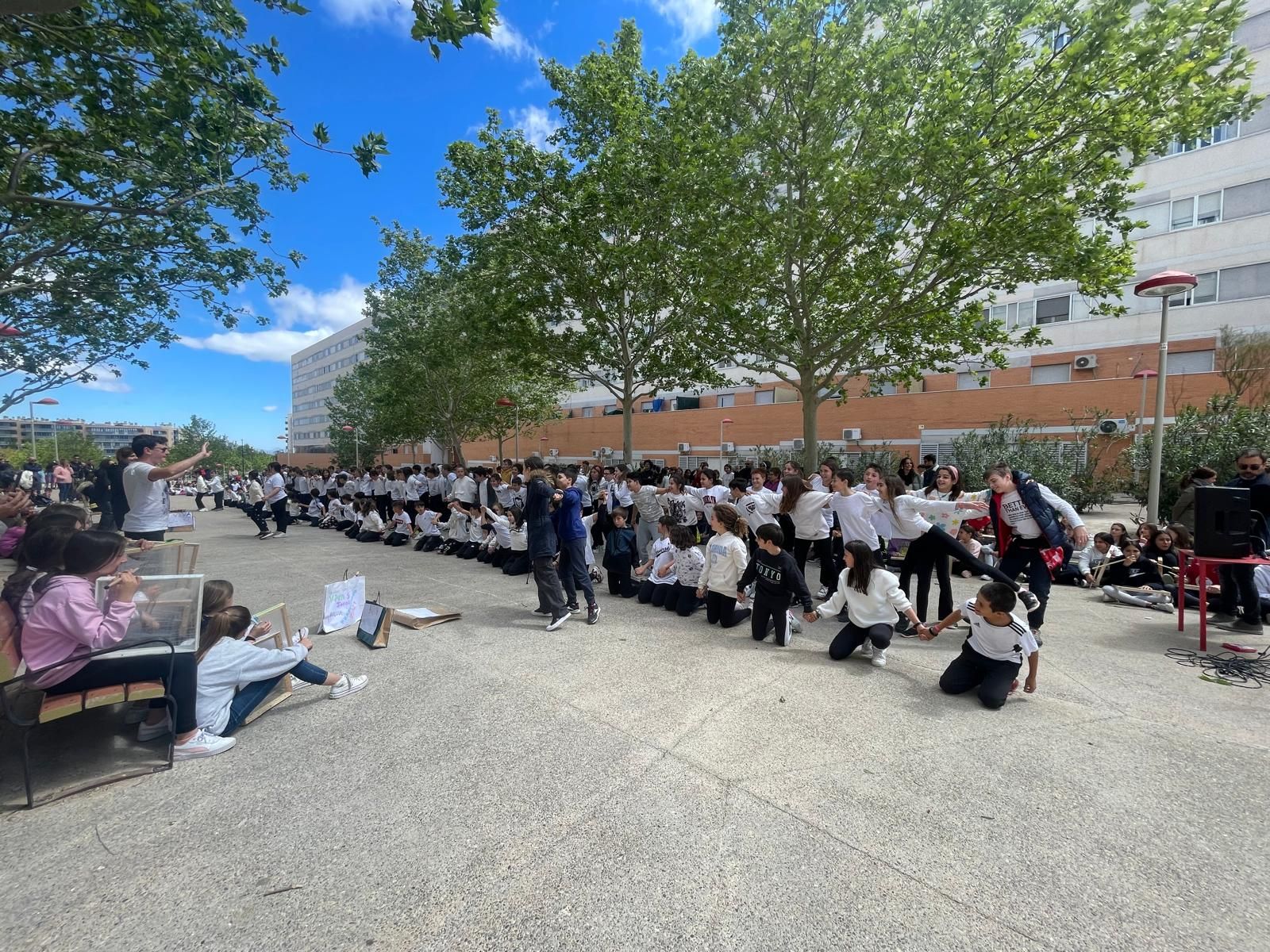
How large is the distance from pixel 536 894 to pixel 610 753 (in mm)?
1140

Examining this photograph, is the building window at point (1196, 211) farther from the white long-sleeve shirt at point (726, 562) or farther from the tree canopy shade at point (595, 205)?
the white long-sleeve shirt at point (726, 562)

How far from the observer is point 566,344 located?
53.4ft

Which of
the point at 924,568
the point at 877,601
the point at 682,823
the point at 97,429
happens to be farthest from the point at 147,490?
the point at 97,429

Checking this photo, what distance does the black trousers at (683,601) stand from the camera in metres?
6.67

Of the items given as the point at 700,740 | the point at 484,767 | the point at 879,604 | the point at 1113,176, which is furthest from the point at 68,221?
the point at 1113,176

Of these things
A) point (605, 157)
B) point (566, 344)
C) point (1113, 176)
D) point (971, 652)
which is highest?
point (605, 157)

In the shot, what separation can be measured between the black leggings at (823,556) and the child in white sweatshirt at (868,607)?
5.80ft

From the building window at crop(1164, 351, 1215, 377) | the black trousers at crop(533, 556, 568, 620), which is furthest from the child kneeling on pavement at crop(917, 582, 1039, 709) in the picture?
the building window at crop(1164, 351, 1215, 377)

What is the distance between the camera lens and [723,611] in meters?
6.23

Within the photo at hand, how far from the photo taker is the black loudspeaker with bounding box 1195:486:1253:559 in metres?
4.99

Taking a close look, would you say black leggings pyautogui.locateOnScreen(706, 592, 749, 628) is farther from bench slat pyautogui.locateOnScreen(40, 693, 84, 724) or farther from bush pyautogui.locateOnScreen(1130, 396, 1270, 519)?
bush pyautogui.locateOnScreen(1130, 396, 1270, 519)

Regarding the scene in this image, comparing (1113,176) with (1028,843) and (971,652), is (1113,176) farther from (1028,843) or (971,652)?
(1028,843)

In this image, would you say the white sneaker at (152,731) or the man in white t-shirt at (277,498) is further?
the man in white t-shirt at (277,498)

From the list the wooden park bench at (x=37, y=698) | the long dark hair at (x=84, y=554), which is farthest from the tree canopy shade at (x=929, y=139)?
the wooden park bench at (x=37, y=698)
